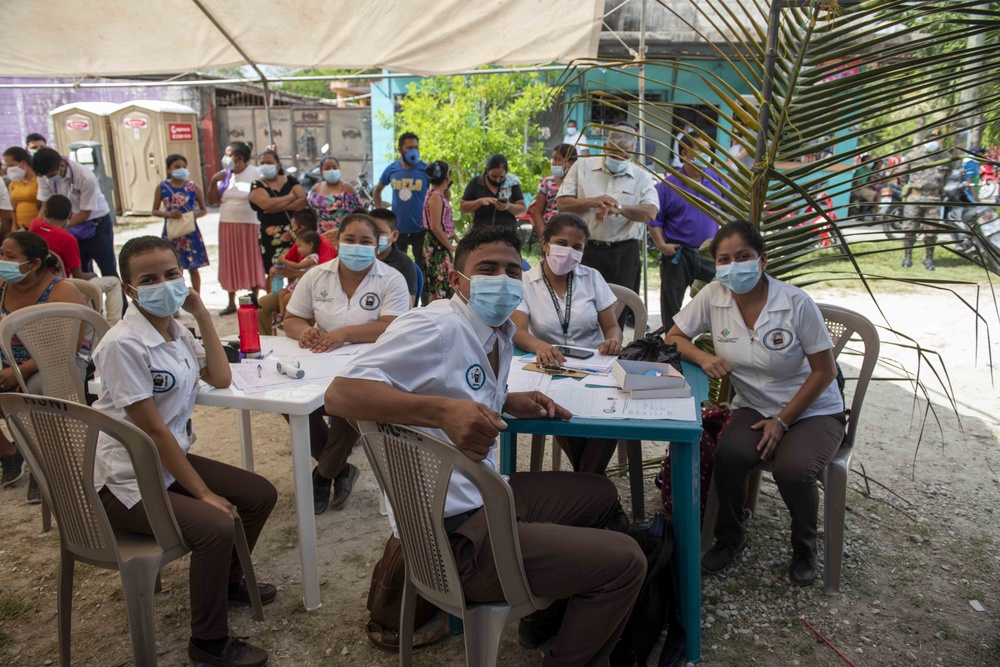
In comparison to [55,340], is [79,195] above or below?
above

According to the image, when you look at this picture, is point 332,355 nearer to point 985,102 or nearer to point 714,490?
point 714,490

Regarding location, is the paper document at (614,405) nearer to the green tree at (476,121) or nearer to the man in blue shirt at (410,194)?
the man in blue shirt at (410,194)

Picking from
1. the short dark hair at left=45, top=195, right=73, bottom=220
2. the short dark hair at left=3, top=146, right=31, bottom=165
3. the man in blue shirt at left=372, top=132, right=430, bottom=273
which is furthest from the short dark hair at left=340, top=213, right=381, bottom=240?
the short dark hair at left=3, top=146, right=31, bottom=165

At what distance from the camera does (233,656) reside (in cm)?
247

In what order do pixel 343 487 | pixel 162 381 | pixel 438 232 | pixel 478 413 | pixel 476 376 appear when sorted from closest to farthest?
1. pixel 478 413
2. pixel 476 376
3. pixel 162 381
4. pixel 343 487
5. pixel 438 232

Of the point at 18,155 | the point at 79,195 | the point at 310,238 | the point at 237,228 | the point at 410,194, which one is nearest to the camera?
the point at 310,238

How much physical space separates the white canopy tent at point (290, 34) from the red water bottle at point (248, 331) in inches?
114

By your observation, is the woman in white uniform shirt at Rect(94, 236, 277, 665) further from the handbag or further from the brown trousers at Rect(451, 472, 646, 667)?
the handbag

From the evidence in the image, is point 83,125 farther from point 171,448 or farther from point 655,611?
point 655,611

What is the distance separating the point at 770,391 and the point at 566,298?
→ 1.06 m

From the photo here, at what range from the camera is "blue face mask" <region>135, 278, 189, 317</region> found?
2.51 m

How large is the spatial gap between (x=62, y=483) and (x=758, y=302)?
8.65 feet

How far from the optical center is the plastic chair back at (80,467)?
2119 mm

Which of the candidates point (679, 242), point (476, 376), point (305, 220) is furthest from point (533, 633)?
point (305, 220)
